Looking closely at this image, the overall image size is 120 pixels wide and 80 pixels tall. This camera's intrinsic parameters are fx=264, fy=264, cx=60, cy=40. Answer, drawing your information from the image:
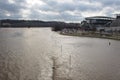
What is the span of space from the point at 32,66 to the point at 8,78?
23.4ft

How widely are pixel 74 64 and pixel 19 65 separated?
7649 mm

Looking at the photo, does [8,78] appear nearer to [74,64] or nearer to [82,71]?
[82,71]

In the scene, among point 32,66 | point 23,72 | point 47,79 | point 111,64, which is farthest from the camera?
point 111,64

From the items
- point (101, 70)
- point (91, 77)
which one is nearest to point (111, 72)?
point (101, 70)

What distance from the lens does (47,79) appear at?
27891 mm

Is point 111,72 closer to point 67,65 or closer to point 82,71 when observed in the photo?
point 82,71

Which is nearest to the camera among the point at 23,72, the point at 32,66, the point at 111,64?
the point at 23,72

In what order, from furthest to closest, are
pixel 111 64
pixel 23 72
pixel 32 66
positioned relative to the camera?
pixel 111 64, pixel 32 66, pixel 23 72

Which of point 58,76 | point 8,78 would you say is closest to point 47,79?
point 58,76

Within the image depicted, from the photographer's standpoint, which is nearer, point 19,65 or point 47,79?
point 47,79

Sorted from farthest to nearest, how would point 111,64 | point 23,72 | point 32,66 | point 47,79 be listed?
1. point 111,64
2. point 32,66
3. point 23,72
4. point 47,79

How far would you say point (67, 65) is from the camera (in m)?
36.4

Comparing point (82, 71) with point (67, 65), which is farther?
point (67, 65)

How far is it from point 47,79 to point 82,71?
19.9 ft
